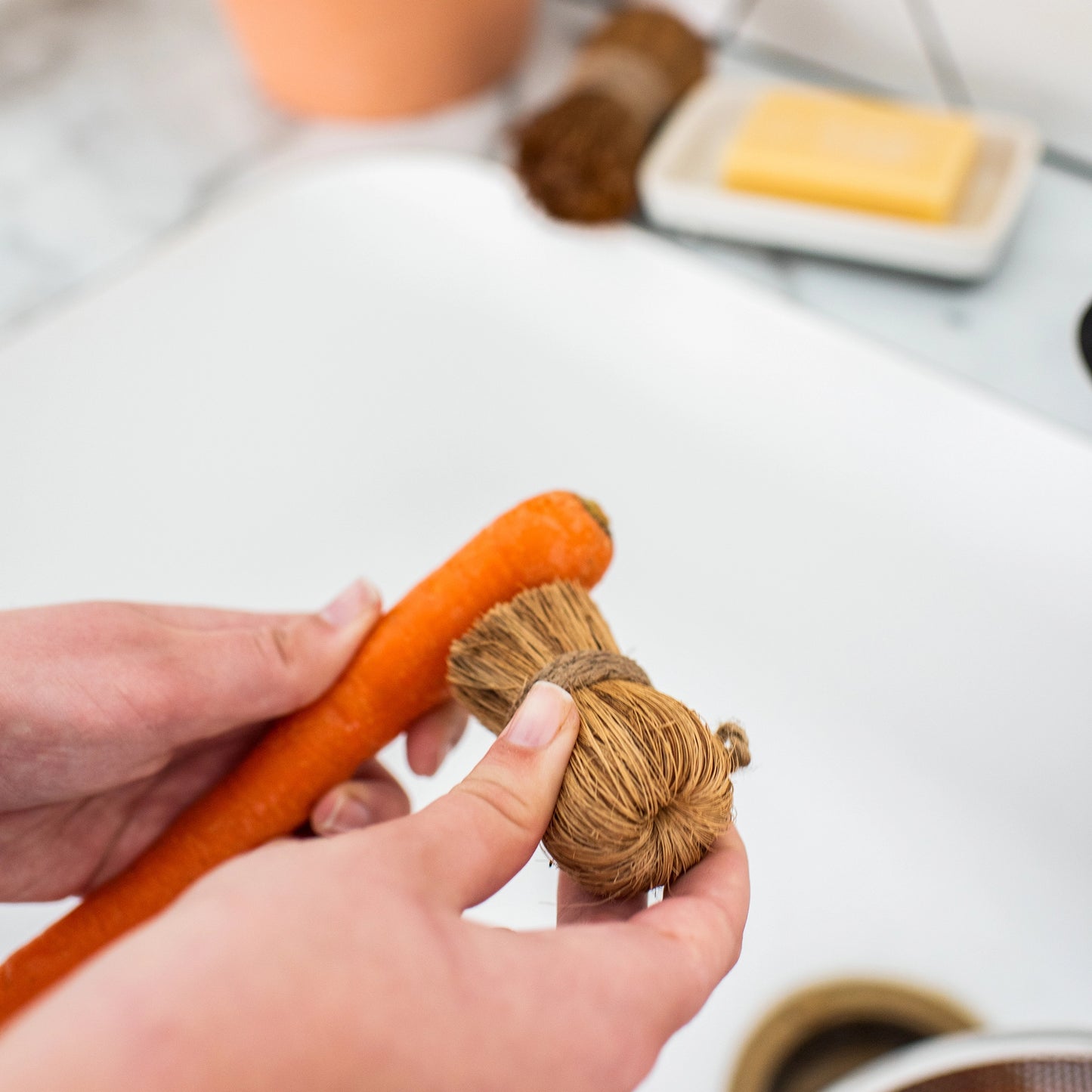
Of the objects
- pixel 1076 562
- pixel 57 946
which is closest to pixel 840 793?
pixel 1076 562

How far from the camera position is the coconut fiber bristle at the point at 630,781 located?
0.38 m

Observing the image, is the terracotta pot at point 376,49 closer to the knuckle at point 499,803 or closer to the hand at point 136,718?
the hand at point 136,718

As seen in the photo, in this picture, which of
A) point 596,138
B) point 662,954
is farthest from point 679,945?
point 596,138

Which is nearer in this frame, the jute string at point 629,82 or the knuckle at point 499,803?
the knuckle at point 499,803

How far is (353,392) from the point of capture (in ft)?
2.66

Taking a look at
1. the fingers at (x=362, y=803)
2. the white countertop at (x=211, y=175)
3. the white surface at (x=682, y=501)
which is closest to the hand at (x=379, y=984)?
the white surface at (x=682, y=501)

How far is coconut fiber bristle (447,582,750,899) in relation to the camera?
1.25 feet

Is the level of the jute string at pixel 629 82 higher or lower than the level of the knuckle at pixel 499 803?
Result: higher

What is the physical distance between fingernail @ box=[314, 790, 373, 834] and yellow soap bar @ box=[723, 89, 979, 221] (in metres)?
0.46

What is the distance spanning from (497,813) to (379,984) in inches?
3.4

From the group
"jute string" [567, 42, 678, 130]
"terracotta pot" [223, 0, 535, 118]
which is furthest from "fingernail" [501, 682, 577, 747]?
"terracotta pot" [223, 0, 535, 118]

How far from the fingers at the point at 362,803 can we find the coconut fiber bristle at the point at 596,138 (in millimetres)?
391

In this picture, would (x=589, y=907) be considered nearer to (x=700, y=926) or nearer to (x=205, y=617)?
(x=700, y=926)

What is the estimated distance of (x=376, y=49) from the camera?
0.80 m
